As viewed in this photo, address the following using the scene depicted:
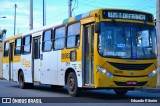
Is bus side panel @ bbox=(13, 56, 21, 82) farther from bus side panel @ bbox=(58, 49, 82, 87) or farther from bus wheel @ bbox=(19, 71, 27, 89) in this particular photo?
bus side panel @ bbox=(58, 49, 82, 87)

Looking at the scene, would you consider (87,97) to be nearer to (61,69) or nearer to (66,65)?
(66,65)

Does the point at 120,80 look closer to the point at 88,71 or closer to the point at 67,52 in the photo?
the point at 88,71

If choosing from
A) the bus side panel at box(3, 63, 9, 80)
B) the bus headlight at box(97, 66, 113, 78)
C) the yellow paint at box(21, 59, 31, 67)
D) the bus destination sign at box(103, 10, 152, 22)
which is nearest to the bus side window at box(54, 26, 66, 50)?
the bus destination sign at box(103, 10, 152, 22)

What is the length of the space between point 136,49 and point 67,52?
127 inches

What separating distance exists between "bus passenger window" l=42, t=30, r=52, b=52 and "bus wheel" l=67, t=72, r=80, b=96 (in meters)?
2.83

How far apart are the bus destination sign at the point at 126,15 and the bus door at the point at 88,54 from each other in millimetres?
751

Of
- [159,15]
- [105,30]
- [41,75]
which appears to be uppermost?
[159,15]

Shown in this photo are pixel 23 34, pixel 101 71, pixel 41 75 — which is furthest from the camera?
pixel 23 34

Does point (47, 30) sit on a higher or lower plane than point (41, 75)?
higher

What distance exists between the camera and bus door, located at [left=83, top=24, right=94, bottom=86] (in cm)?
1425

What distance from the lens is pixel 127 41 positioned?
14133 millimetres

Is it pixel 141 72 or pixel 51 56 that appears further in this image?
pixel 51 56

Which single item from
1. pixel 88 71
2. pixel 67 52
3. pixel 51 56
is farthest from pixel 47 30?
pixel 88 71

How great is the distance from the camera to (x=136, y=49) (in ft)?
46.7
